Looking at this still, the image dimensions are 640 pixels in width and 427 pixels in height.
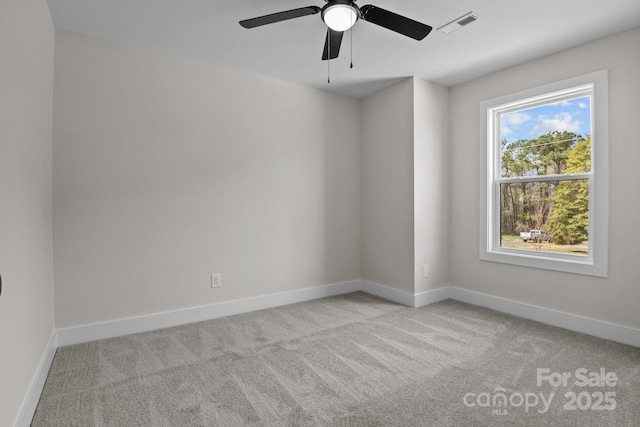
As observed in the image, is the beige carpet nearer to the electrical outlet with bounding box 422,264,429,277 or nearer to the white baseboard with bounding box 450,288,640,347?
the white baseboard with bounding box 450,288,640,347

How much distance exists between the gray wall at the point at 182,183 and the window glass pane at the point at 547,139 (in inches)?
71.9

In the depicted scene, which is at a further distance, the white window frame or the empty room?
the white window frame

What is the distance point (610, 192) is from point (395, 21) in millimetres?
2236

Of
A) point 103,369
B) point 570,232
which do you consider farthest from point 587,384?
point 103,369

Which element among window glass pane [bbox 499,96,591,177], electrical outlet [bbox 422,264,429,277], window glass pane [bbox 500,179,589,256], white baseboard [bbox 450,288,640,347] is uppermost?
window glass pane [bbox 499,96,591,177]

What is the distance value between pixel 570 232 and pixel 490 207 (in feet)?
2.44

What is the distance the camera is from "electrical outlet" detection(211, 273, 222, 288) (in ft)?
10.5

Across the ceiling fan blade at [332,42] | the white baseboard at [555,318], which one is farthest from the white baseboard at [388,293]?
the ceiling fan blade at [332,42]

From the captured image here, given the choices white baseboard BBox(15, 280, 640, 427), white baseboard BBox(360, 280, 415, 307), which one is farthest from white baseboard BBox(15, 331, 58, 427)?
white baseboard BBox(360, 280, 415, 307)

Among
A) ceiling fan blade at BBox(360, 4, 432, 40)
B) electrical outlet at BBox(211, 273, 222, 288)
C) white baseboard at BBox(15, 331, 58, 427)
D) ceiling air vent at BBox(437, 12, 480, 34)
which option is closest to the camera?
white baseboard at BBox(15, 331, 58, 427)

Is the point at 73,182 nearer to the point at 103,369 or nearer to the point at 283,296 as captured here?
the point at 103,369

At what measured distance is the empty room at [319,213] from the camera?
73.3 inches

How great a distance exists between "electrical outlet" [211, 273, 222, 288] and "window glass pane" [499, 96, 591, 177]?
10.3 ft

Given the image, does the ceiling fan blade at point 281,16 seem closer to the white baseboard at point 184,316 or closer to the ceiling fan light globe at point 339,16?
the ceiling fan light globe at point 339,16
